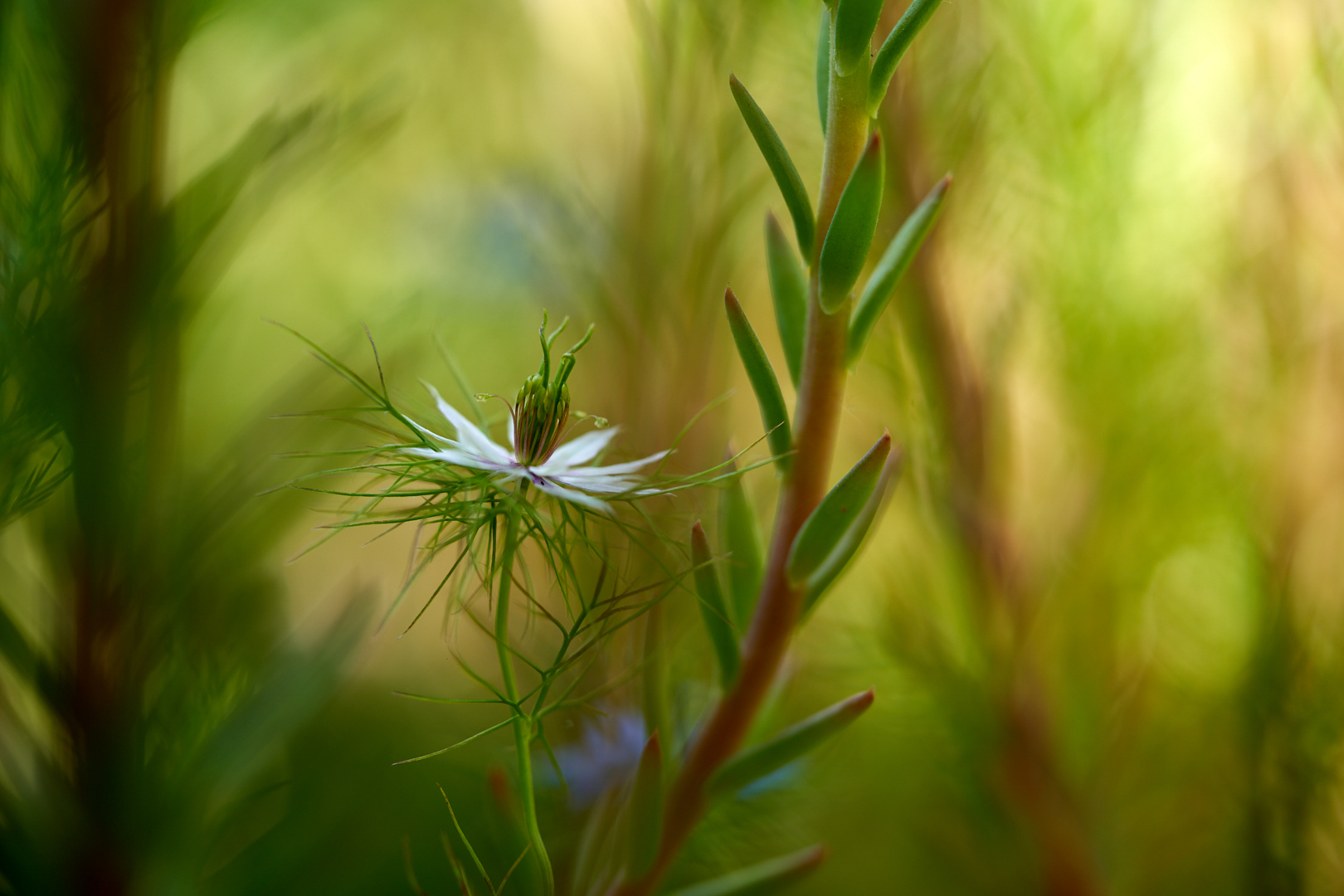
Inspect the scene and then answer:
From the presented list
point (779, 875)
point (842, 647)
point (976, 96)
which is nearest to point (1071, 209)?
point (976, 96)

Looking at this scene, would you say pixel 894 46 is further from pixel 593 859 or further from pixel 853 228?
pixel 593 859

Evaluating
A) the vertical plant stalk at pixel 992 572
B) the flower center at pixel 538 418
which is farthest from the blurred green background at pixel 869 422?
the flower center at pixel 538 418

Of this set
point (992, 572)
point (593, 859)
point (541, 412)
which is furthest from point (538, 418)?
point (992, 572)

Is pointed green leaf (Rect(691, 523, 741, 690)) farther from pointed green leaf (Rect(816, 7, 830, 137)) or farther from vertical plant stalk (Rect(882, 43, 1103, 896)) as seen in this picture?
vertical plant stalk (Rect(882, 43, 1103, 896))

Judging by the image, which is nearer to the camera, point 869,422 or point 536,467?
point 536,467

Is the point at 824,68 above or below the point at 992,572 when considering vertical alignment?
above

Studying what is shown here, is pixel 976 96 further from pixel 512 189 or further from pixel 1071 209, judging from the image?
pixel 512 189

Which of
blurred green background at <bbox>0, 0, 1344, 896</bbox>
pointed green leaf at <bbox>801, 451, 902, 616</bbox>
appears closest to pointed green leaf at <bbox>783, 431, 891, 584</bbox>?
pointed green leaf at <bbox>801, 451, 902, 616</bbox>
